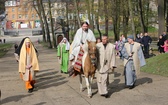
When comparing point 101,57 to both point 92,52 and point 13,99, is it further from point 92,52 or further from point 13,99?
point 13,99

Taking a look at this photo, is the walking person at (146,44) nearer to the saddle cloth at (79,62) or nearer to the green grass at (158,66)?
the green grass at (158,66)

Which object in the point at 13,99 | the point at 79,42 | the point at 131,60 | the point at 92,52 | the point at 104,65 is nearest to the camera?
the point at 92,52

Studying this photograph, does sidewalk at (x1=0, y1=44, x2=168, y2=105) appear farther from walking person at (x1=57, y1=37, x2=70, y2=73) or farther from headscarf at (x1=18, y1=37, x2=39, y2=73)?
walking person at (x1=57, y1=37, x2=70, y2=73)

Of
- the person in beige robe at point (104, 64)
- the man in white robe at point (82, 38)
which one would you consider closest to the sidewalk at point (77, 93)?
the person in beige robe at point (104, 64)

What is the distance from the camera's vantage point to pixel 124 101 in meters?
9.66

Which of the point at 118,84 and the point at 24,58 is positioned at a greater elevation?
the point at 24,58

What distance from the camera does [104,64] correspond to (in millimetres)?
10258

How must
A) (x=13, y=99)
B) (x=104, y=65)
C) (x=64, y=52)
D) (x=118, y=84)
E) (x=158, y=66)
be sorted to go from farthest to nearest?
(x=64, y=52) → (x=158, y=66) → (x=118, y=84) → (x=13, y=99) → (x=104, y=65)

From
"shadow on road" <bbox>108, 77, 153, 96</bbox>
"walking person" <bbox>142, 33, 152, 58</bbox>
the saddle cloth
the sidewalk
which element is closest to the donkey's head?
the saddle cloth

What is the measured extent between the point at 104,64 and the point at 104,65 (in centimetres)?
3

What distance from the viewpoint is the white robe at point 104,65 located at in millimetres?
10148

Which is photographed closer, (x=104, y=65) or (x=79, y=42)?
(x=104, y=65)

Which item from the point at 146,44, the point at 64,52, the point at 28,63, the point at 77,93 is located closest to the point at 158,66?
the point at 64,52

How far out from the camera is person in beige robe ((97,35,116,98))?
33.3 ft
